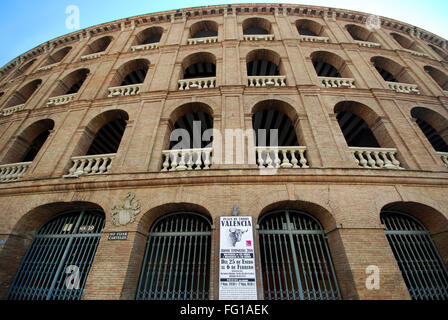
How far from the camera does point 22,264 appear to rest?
5.57 meters

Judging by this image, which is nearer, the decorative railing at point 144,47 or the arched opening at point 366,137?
the arched opening at point 366,137

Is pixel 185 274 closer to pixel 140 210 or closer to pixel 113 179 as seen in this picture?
pixel 140 210

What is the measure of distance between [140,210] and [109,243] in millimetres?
1039

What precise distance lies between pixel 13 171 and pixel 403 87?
15.8 m

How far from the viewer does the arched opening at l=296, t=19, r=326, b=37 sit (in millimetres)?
11086

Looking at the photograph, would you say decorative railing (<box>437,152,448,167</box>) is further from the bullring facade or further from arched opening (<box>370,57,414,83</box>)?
arched opening (<box>370,57,414,83</box>)

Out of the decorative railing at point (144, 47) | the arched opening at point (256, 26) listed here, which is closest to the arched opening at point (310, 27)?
the arched opening at point (256, 26)

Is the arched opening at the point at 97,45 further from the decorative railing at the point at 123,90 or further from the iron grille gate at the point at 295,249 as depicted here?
the iron grille gate at the point at 295,249

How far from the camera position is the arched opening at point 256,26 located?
1115 cm

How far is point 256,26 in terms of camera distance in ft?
37.9

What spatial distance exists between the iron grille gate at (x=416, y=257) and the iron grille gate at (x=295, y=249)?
1983 mm

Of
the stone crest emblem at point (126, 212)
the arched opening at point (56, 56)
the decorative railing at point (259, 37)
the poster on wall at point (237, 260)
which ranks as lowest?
the poster on wall at point (237, 260)

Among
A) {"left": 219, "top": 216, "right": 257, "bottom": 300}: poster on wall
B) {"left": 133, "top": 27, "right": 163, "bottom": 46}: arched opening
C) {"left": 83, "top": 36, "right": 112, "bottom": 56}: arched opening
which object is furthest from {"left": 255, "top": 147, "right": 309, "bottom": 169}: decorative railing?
{"left": 83, "top": 36, "right": 112, "bottom": 56}: arched opening
